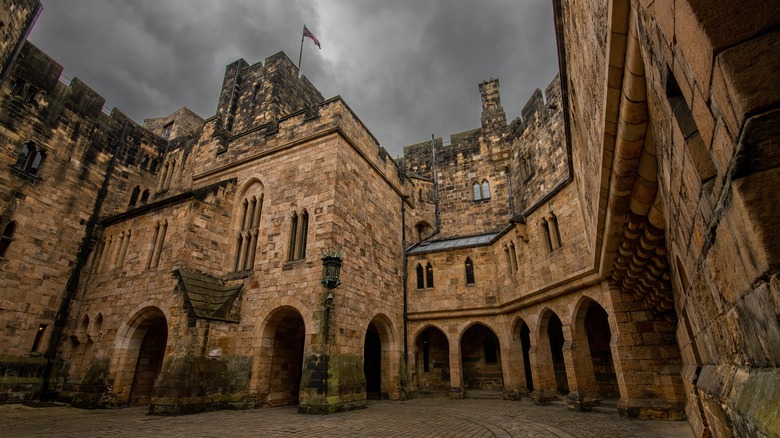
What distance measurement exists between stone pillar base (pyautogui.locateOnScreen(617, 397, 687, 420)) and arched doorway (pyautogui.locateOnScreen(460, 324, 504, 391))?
8380mm

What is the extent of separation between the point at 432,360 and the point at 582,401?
892 cm

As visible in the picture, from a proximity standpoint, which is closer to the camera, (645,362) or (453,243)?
(645,362)

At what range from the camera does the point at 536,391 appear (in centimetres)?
1245

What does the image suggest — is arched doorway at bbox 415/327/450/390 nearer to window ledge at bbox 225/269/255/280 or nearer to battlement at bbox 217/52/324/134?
window ledge at bbox 225/269/255/280

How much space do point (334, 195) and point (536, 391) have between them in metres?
10.0

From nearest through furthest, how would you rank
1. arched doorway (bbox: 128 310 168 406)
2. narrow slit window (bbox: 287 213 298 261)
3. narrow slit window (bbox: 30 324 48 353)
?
arched doorway (bbox: 128 310 168 406), narrow slit window (bbox: 287 213 298 261), narrow slit window (bbox: 30 324 48 353)

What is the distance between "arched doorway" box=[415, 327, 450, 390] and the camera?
17891 millimetres

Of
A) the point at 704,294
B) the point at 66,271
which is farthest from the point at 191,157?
the point at 704,294

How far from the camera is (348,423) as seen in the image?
8375 millimetres

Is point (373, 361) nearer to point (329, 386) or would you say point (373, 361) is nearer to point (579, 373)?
point (329, 386)

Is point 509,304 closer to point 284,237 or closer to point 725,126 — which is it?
point 284,237

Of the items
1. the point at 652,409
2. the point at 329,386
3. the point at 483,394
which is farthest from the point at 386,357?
the point at 652,409

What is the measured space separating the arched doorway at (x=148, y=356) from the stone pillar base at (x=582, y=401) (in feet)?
45.3

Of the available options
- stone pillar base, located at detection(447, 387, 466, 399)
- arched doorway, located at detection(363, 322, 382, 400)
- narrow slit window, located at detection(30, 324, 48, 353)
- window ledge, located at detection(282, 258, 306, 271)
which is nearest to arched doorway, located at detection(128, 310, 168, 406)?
narrow slit window, located at detection(30, 324, 48, 353)
